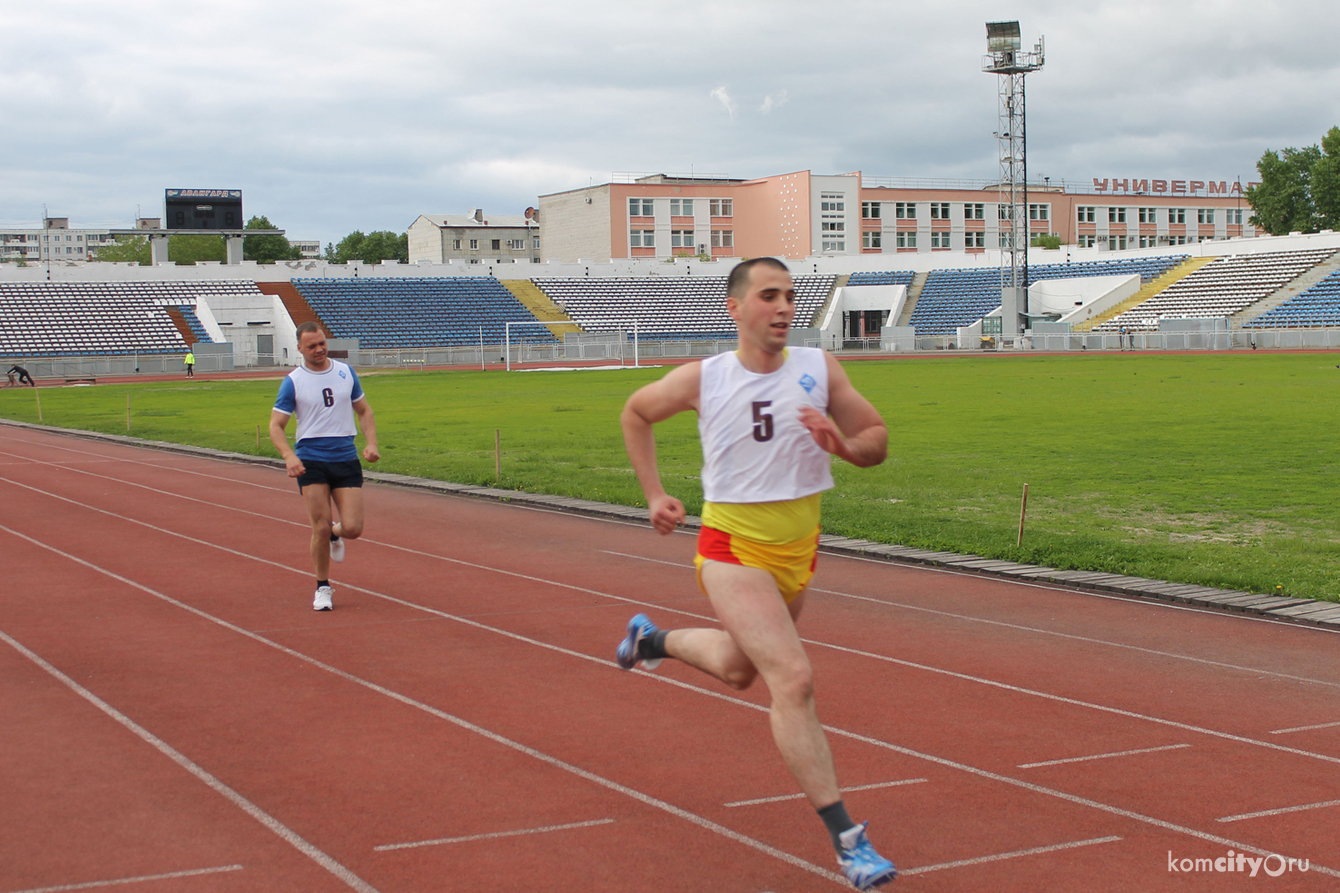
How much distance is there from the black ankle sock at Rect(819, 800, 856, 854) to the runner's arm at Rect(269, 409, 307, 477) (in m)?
Result: 5.20

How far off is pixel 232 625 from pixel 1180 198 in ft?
380

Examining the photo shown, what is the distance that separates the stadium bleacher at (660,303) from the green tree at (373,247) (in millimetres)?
74114

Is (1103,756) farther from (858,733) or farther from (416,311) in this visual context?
(416,311)

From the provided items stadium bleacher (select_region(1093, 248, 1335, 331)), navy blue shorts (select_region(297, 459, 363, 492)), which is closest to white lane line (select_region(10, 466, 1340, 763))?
navy blue shorts (select_region(297, 459, 363, 492))

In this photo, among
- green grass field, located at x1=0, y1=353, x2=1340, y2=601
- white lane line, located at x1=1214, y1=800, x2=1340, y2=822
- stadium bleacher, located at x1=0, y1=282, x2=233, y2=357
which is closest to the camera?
white lane line, located at x1=1214, y1=800, x2=1340, y2=822

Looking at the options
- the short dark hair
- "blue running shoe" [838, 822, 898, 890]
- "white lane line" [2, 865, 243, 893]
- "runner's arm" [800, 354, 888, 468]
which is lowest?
"white lane line" [2, 865, 243, 893]

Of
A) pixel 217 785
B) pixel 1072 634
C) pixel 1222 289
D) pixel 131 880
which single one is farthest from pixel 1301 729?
pixel 1222 289

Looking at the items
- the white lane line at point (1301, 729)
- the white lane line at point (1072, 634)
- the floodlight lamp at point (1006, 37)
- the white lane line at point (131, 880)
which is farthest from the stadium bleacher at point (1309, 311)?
the white lane line at point (131, 880)

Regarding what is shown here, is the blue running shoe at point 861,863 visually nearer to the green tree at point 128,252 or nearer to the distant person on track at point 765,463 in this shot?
the distant person on track at point 765,463

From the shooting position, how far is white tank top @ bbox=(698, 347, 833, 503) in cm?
427

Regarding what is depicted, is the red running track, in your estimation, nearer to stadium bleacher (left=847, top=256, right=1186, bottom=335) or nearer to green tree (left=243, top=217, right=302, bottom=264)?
stadium bleacher (left=847, top=256, right=1186, bottom=335)

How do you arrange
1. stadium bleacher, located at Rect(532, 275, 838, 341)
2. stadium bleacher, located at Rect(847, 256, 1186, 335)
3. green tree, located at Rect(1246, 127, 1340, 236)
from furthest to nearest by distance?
green tree, located at Rect(1246, 127, 1340, 236), stadium bleacher, located at Rect(532, 275, 838, 341), stadium bleacher, located at Rect(847, 256, 1186, 335)

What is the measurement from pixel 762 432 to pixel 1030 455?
46.0ft

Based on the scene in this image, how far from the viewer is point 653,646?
16.1 feet
